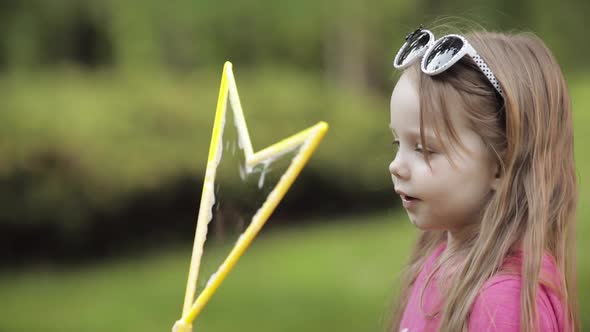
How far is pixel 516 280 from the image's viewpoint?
1.60 m

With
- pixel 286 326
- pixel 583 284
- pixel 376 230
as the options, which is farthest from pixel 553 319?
pixel 376 230

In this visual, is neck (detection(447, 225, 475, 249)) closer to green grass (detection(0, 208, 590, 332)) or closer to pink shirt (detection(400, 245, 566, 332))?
pink shirt (detection(400, 245, 566, 332))

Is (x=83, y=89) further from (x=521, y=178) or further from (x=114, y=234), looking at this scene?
(x=521, y=178)

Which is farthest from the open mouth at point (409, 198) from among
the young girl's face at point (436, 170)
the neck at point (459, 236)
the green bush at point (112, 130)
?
the green bush at point (112, 130)

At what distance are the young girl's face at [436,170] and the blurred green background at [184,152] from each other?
269cm

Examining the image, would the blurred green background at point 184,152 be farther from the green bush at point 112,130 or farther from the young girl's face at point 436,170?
the young girl's face at point 436,170

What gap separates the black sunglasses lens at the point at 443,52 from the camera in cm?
167

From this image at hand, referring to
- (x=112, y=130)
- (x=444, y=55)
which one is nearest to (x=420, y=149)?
(x=444, y=55)

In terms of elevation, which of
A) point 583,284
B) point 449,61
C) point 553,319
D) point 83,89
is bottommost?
point 583,284

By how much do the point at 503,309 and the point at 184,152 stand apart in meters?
3.77

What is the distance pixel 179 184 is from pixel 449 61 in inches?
146

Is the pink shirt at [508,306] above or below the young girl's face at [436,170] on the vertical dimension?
below

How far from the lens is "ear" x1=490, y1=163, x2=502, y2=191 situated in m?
1.68

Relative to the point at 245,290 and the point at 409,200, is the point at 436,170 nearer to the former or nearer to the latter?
the point at 409,200
